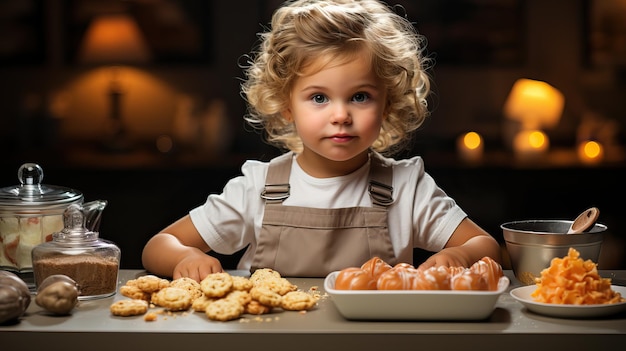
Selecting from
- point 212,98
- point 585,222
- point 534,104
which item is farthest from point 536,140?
point 585,222

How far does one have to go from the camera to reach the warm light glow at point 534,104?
315 centimetres

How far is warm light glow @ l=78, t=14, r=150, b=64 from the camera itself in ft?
10.5

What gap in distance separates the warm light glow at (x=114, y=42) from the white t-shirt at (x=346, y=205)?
1585 millimetres

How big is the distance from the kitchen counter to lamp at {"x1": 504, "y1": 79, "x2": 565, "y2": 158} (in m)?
2.02

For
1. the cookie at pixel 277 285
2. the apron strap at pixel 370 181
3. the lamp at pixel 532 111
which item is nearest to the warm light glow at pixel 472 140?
the lamp at pixel 532 111

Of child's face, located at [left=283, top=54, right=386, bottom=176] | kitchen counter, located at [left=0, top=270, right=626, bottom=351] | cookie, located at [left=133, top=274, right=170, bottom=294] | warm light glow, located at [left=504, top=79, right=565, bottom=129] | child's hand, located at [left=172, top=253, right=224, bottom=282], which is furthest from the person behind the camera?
warm light glow, located at [left=504, top=79, right=565, bottom=129]

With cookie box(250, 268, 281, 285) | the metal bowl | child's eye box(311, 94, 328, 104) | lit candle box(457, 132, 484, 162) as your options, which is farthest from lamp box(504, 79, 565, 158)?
cookie box(250, 268, 281, 285)

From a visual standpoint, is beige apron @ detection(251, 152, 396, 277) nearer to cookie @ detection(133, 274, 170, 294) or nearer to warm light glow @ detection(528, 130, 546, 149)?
cookie @ detection(133, 274, 170, 294)

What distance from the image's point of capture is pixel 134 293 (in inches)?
50.5

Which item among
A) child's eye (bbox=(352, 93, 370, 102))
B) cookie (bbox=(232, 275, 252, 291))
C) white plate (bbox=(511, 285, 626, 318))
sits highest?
A: child's eye (bbox=(352, 93, 370, 102))

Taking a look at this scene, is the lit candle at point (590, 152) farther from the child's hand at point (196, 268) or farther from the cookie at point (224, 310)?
the cookie at point (224, 310)

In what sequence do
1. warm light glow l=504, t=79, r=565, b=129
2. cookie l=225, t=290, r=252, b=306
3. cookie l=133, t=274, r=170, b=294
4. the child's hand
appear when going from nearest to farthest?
cookie l=225, t=290, r=252, b=306
cookie l=133, t=274, r=170, b=294
the child's hand
warm light glow l=504, t=79, r=565, b=129

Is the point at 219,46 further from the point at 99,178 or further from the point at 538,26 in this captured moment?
the point at 538,26

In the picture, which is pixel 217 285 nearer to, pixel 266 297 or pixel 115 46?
pixel 266 297
